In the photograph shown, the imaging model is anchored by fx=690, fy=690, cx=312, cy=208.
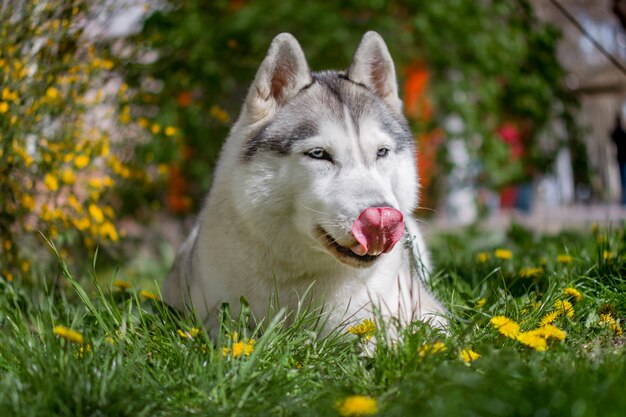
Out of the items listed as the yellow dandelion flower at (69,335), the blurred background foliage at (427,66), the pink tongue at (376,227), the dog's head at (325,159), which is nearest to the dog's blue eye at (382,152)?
the dog's head at (325,159)

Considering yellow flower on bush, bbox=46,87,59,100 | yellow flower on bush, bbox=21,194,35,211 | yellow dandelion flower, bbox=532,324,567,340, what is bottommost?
yellow dandelion flower, bbox=532,324,567,340

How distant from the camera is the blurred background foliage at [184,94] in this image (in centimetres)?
438

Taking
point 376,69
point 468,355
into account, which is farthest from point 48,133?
point 468,355

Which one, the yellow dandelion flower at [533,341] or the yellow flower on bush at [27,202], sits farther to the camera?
the yellow flower on bush at [27,202]

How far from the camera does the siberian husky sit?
286 centimetres

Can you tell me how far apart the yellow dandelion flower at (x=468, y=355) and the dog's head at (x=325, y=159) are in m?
0.55

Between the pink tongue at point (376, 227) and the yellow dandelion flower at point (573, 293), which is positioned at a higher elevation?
the pink tongue at point (376, 227)

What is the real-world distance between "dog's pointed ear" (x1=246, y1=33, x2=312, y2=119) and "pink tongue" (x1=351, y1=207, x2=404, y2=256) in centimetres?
87

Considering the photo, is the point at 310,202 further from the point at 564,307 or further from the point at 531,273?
the point at 531,273

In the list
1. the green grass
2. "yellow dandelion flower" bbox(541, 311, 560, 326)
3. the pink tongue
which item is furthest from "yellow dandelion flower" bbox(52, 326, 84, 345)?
"yellow dandelion flower" bbox(541, 311, 560, 326)

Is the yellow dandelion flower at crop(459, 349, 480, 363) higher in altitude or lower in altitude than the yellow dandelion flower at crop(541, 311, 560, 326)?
higher

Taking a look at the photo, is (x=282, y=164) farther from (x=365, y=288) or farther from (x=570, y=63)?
(x=570, y=63)

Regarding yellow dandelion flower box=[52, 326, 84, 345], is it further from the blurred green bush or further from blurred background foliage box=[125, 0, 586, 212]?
blurred background foliage box=[125, 0, 586, 212]

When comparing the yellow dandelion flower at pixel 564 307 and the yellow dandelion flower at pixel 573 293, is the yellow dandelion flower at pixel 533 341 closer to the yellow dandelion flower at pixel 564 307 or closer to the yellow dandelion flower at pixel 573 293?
the yellow dandelion flower at pixel 564 307
